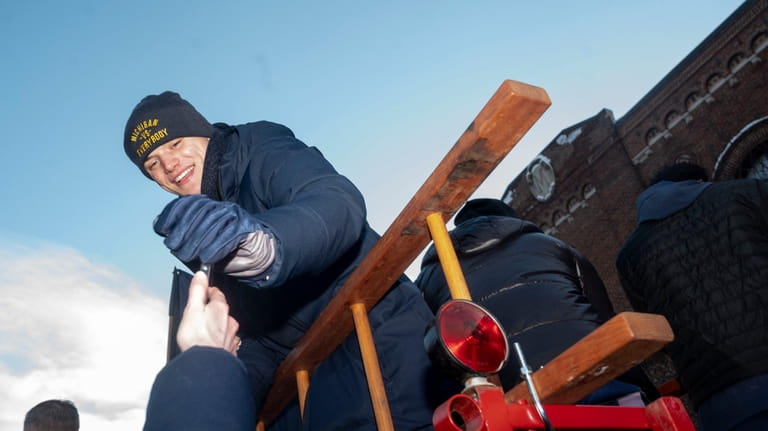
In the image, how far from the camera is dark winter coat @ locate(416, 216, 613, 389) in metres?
2.38

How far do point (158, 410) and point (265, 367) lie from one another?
3.73ft

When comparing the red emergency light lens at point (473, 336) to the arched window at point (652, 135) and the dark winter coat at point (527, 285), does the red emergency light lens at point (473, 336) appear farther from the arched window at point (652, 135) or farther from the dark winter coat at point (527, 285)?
the arched window at point (652, 135)

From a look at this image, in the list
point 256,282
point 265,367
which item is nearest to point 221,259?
point 256,282

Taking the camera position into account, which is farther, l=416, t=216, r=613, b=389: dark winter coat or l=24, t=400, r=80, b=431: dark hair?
l=24, t=400, r=80, b=431: dark hair

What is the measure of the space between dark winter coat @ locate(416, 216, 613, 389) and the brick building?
1038 cm

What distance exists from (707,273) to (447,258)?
2231mm

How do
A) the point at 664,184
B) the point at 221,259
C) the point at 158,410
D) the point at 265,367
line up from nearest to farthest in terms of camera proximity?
1. the point at 158,410
2. the point at 221,259
3. the point at 265,367
4. the point at 664,184

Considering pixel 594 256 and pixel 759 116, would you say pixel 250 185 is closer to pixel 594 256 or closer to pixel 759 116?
pixel 759 116

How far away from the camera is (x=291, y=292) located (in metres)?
1.80

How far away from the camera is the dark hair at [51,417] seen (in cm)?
431

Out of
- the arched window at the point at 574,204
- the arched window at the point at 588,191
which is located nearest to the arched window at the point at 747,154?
the arched window at the point at 588,191

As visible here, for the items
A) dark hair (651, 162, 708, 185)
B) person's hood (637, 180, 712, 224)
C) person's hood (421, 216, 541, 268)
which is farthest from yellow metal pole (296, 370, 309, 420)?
dark hair (651, 162, 708, 185)

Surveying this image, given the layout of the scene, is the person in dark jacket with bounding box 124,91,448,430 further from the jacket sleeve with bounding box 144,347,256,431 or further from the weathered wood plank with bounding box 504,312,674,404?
the weathered wood plank with bounding box 504,312,674,404

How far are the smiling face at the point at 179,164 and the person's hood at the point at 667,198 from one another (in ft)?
8.21
